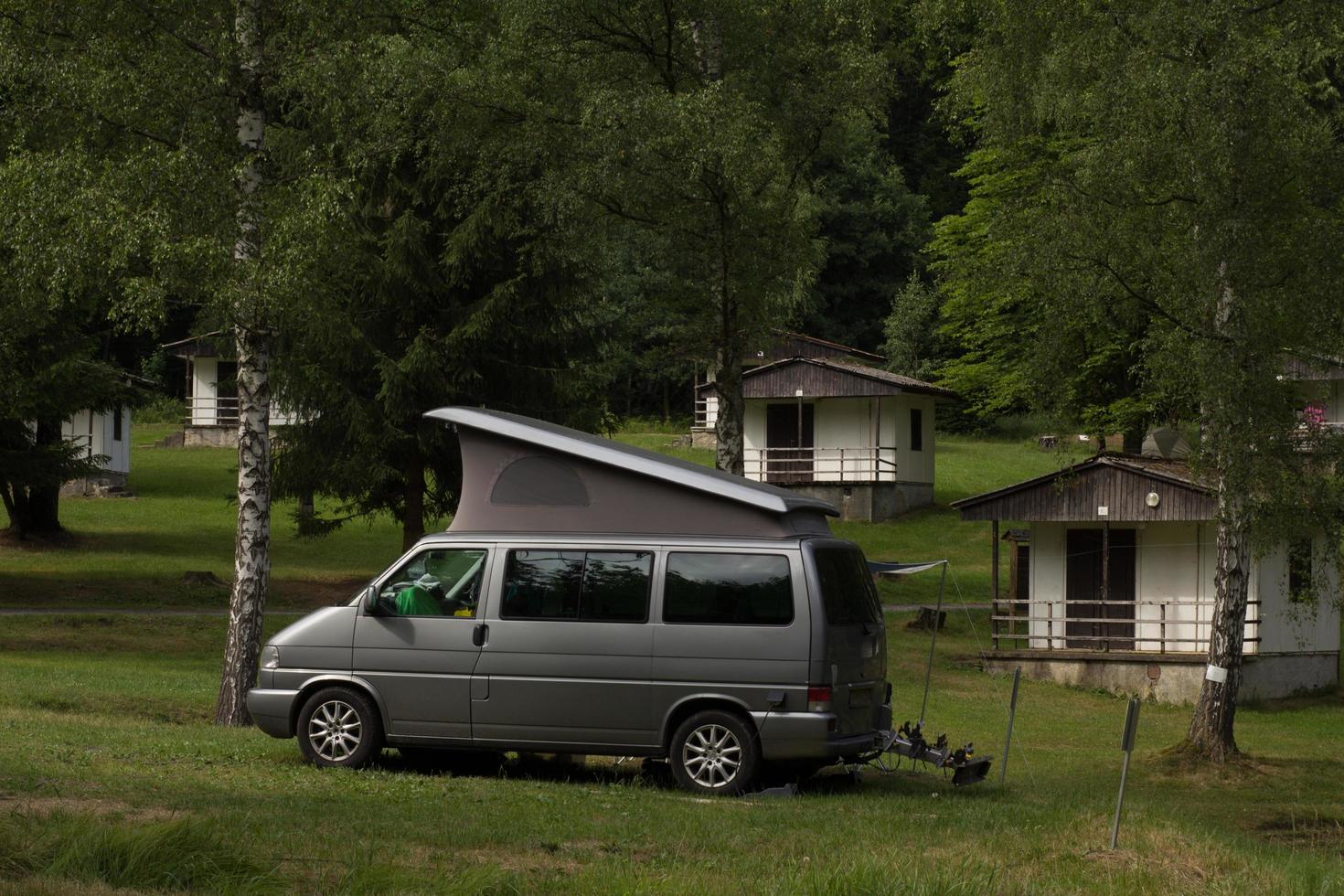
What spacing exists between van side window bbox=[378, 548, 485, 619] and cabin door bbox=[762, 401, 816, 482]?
34.5 meters

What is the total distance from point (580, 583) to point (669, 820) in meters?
2.68

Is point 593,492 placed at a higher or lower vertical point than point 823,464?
lower

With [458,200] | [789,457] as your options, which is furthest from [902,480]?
[458,200]

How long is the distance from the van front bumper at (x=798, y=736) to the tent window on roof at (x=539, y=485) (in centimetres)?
228

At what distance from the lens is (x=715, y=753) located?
11.7 meters

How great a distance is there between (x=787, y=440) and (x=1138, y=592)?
773 inches

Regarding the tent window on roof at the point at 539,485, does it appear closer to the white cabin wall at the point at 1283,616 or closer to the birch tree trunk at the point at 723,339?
the birch tree trunk at the point at 723,339

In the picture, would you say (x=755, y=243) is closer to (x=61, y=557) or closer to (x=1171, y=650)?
(x=1171, y=650)

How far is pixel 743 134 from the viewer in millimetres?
21375

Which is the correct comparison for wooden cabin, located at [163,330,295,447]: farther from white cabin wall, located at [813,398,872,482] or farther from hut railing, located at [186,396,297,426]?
white cabin wall, located at [813,398,872,482]

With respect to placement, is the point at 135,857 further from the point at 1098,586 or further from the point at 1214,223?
the point at 1098,586

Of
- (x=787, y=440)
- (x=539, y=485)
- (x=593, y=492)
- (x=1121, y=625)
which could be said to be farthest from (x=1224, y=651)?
(x=787, y=440)

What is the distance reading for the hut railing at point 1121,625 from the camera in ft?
90.4

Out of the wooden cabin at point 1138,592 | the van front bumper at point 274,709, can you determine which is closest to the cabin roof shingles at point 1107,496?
the wooden cabin at point 1138,592
